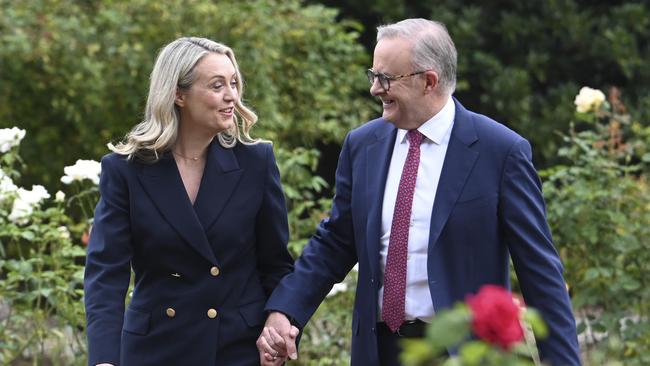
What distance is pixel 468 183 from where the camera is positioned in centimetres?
365

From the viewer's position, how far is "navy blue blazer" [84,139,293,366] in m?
3.87

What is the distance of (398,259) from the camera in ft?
12.0

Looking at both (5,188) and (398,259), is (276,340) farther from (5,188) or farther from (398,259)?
(5,188)

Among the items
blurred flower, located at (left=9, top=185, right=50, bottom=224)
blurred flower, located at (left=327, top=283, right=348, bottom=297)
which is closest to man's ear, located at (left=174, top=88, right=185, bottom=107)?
blurred flower, located at (left=9, top=185, right=50, bottom=224)

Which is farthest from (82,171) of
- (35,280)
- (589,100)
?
(589,100)

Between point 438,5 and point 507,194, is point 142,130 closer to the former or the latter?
point 507,194

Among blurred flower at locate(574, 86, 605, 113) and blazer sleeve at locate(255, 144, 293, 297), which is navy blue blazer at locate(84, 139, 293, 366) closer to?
blazer sleeve at locate(255, 144, 293, 297)

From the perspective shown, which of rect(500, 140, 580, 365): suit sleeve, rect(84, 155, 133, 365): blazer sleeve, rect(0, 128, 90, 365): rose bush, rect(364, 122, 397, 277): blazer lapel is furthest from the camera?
rect(0, 128, 90, 365): rose bush

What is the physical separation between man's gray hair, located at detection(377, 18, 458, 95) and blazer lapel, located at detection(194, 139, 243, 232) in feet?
2.04

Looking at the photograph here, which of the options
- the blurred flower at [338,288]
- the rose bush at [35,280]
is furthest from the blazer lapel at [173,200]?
the blurred flower at [338,288]

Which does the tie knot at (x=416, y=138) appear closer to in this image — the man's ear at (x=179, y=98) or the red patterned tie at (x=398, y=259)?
the red patterned tie at (x=398, y=259)

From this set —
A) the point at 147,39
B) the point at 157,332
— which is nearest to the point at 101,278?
the point at 157,332

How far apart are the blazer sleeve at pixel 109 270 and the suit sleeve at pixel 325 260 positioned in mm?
458

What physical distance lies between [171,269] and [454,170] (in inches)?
35.7
